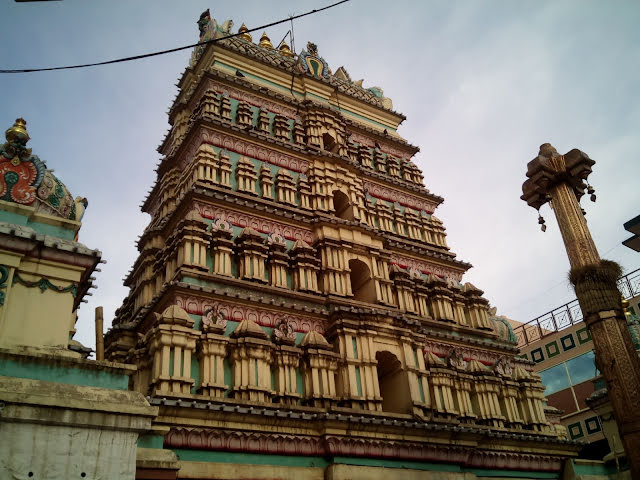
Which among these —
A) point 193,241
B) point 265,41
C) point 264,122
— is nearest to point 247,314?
point 193,241

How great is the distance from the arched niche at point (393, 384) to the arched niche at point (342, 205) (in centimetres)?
608

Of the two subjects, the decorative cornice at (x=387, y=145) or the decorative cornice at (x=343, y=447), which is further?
the decorative cornice at (x=387, y=145)

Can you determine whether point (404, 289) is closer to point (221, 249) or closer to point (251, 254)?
point (251, 254)

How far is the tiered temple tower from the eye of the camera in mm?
15289

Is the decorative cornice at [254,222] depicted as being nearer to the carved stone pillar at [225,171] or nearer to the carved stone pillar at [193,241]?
the carved stone pillar at [193,241]

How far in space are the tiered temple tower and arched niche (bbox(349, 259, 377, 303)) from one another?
0.08 metres

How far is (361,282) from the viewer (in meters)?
21.6

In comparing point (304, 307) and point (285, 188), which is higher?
point (285, 188)

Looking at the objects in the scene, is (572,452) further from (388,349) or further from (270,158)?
(270,158)

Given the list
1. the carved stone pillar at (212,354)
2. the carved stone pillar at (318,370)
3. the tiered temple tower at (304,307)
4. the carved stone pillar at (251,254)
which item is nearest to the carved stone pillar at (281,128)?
the tiered temple tower at (304,307)

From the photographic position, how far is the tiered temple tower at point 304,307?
50.2 feet

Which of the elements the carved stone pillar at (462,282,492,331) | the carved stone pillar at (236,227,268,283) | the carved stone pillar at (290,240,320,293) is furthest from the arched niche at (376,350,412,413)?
the carved stone pillar at (462,282,492,331)

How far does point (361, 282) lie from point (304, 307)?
12.2ft

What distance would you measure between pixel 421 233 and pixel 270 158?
7.19 m
